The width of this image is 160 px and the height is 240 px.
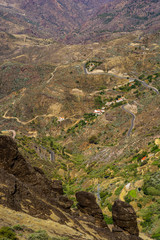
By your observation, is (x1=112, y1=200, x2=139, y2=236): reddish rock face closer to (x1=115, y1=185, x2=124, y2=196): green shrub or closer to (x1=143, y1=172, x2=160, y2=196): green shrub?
(x1=143, y1=172, x2=160, y2=196): green shrub

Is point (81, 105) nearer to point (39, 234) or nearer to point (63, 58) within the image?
point (63, 58)

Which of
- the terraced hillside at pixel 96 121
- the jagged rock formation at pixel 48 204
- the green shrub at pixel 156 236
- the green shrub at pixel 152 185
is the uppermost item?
the jagged rock formation at pixel 48 204

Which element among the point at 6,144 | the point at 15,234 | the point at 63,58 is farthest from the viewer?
the point at 63,58

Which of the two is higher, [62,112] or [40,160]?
[40,160]

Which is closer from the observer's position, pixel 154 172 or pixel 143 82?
pixel 154 172

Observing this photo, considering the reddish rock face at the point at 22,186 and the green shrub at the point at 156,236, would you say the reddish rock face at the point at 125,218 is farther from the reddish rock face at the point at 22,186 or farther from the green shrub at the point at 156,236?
the reddish rock face at the point at 22,186

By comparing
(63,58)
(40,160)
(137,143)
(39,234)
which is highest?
(39,234)

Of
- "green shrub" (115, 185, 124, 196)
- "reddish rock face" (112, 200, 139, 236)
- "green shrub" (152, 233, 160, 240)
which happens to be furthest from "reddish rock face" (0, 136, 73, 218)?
"green shrub" (115, 185, 124, 196)

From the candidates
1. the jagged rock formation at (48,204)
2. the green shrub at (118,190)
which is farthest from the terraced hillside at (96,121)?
the jagged rock formation at (48,204)

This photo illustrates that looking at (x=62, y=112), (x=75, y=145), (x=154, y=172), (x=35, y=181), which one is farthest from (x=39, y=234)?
(x=62, y=112)
